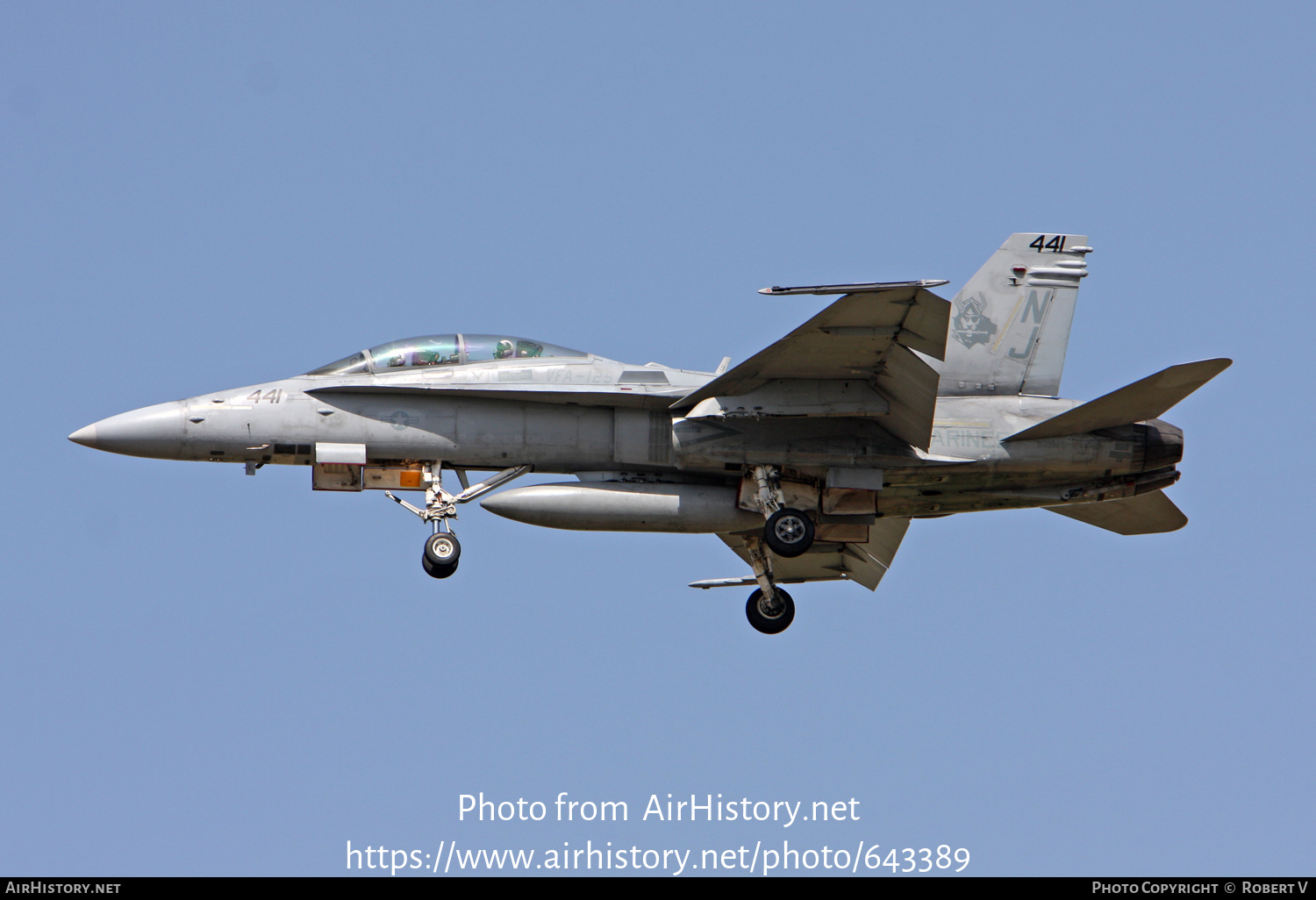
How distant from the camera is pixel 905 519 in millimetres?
26125

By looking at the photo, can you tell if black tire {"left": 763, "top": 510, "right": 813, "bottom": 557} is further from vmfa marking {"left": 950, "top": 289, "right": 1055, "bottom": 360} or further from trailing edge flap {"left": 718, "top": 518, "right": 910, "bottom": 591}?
vmfa marking {"left": 950, "top": 289, "right": 1055, "bottom": 360}

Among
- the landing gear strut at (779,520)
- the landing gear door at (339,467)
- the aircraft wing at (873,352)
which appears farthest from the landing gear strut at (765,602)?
the landing gear door at (339,467)

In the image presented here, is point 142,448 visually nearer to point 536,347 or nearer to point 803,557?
point 536,347

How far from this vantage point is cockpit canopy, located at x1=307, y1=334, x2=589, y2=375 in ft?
74.4

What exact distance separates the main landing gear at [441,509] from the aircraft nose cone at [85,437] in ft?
12.5

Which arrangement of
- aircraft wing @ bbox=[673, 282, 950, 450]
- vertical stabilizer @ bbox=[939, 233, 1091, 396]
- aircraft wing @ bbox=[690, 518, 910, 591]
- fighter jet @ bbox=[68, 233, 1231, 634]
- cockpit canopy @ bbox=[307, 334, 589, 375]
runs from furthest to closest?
1. aircraft wing @ bbox=[690, 518, 910, 591]
2. vertical stabilizer @ bbox=[939, 233, 1091, 396]
3. cockpit canopy @ bbox=[307, 334, 589, 375]
4. fighter jet @ bbox=[68, 233, 1231, 634]
5. aircraft wing @ bbox=[673, 282, 950, 450]

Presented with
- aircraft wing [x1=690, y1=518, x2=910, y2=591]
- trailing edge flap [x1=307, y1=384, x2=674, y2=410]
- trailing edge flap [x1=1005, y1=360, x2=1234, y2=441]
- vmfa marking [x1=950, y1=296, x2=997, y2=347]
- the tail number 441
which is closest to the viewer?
trailing edge flap [x1=1005, y1=360, x2=1234, y2=441]

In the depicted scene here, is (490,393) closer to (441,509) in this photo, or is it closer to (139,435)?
(441,509)

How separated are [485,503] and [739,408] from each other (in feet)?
11.4

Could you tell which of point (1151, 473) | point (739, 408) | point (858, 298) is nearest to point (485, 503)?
point (739, 408)

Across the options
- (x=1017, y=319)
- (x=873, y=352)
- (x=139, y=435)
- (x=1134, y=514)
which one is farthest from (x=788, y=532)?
(x=139, y=435)

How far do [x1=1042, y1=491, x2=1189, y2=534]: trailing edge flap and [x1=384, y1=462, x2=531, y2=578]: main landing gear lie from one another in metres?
7.97

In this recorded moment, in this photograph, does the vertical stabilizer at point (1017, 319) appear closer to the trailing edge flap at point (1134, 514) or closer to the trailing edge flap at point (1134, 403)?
the trailing edge flap at point (1134, 403)

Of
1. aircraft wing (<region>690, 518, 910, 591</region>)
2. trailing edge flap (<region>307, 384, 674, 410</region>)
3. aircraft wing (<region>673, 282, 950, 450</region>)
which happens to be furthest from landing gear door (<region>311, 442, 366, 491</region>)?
aircraft wing (<region>690, 518, 910, 591</region>)
